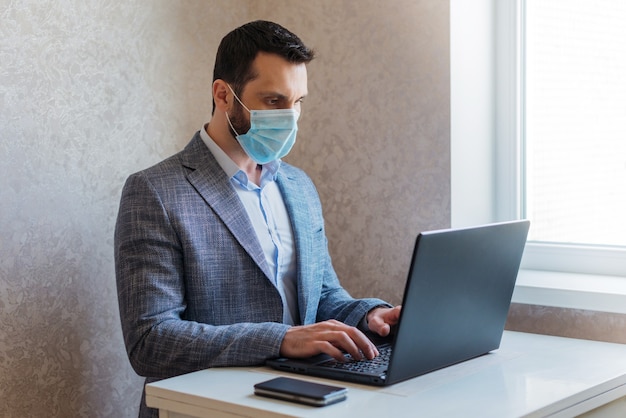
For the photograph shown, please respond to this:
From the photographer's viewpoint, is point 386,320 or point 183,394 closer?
point 183,394

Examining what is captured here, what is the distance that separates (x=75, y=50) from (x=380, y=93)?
0.81 m

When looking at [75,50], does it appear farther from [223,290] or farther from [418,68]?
[418,68]

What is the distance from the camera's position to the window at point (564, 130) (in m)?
2.14

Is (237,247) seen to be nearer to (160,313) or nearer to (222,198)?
(222,198)

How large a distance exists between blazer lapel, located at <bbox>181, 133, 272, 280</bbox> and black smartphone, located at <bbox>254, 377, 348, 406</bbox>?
1.49 feet

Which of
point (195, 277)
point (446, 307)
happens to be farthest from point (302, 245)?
point (446, 307)

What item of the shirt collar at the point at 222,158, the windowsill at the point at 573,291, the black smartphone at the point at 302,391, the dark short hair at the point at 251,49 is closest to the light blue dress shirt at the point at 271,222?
the shirt collar at the point at 222,158

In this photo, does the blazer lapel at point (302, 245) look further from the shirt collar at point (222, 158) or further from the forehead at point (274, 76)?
the forehead at point (274, 76)

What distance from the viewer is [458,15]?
86.7 inches

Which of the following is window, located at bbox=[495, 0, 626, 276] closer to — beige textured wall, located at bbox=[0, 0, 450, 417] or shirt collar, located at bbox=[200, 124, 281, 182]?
beige textured wall, located at bbox=[0, 0, 450, 417]

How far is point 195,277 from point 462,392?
2.07 ft

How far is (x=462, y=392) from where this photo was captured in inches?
55.0

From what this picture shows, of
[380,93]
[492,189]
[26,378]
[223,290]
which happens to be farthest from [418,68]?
[26,378]

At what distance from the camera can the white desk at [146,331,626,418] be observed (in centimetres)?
131
